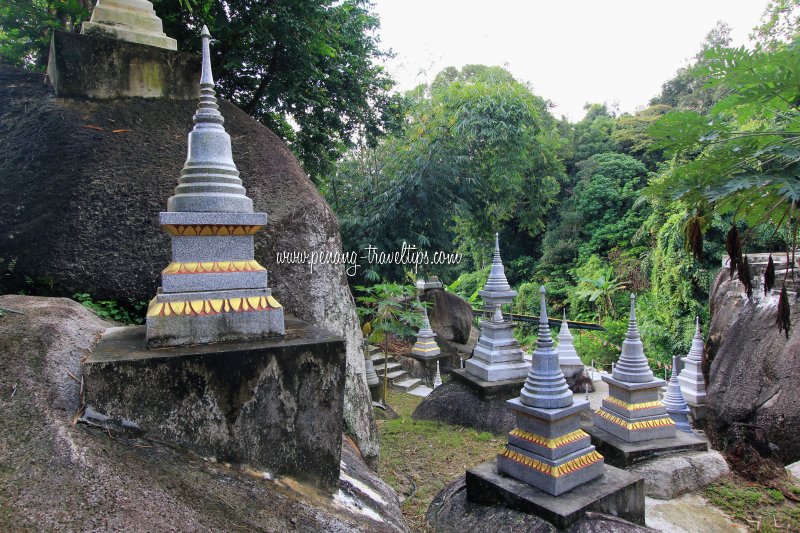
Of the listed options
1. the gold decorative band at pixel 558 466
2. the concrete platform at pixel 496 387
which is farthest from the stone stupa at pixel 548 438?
the concrete platform at pixel 496 387

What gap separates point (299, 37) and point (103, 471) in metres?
6.59

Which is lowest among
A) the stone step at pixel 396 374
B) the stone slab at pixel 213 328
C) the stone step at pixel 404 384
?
the stone step at pixel 404 384

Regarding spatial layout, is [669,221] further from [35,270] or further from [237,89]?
[35,270]

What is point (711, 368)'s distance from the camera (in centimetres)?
904

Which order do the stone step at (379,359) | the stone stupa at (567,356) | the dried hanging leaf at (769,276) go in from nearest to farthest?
1. the dried hanging leaf at (769,276)
2. the stone stupa at (567,356)
3. the stone step at (379,359)

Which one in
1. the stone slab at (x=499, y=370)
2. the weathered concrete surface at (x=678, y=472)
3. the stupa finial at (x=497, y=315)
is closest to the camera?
the weathered concrete surface at (x=678, y=472)

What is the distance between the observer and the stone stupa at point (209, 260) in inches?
113

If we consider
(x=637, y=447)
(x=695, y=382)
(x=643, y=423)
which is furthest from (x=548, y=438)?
(x=695, y=382)

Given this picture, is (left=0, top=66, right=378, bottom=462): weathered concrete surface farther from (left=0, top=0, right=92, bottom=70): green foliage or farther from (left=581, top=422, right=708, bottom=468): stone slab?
(left=581, top=422, right=708, bottom=468): stone slab

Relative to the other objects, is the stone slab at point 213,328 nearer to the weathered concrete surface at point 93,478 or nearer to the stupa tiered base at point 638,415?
the weathered concrete surface at point 93,478

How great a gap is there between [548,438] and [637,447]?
235 cm

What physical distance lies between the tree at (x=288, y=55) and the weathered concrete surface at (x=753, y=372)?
720 cm

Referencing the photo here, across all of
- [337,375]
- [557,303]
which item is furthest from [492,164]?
[557,303]

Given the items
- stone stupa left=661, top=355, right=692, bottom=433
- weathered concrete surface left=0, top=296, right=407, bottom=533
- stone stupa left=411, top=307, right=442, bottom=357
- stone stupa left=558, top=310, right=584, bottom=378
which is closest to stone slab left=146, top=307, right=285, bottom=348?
weathered concrete surface left=0, top=296, right=407, bottom=533
